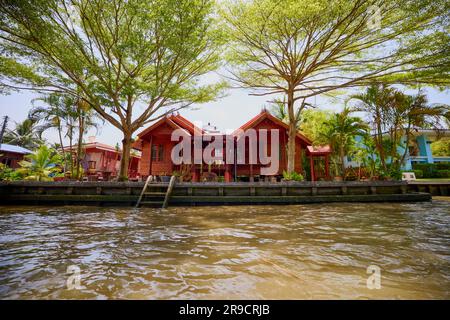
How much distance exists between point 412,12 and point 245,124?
11.9 metres

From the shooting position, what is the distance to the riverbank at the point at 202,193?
10.2 meters

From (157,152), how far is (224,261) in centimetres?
1753

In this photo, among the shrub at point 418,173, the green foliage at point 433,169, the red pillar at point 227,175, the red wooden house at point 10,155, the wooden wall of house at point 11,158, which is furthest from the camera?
the wooden wall of house at point 11,158

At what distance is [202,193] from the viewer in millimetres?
10703

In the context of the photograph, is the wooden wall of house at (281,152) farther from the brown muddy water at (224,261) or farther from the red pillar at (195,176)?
the brown muddy water at (224,261)

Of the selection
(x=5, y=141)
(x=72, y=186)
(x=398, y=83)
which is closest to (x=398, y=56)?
(x=398, y=83)

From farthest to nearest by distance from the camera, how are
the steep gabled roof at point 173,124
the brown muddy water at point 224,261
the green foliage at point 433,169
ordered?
the green foliage at point 433,169
the steep gabled roof at point 173,124
the brown muddy water at point 224,261

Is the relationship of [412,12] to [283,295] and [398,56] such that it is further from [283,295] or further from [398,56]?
[283,295]

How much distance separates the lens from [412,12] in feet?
33.7

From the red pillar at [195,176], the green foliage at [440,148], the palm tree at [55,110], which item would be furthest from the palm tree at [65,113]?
the green foliage at [440,148]

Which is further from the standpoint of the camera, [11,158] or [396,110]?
[11,158]

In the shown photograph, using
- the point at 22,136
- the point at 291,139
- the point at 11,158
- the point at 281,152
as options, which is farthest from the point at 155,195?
the point at 22,136

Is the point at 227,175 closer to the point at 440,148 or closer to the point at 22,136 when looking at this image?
the point at 440,148

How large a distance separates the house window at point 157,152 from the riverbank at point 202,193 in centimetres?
877
